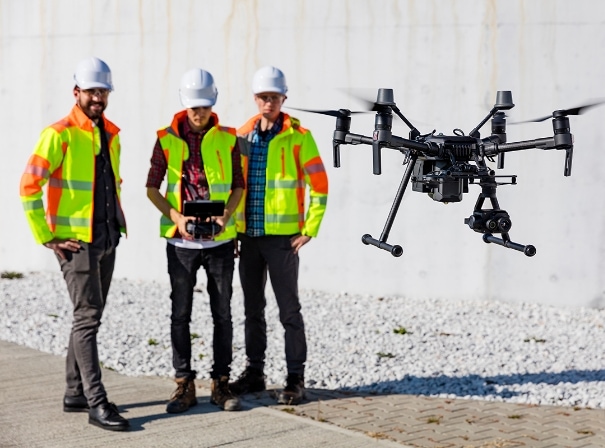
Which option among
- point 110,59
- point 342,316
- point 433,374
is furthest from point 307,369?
point 110,59

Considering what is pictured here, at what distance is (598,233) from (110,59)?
16.0 ft

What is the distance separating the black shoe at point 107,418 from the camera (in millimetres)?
5801

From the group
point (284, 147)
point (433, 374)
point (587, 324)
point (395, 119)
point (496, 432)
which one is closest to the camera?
point (395, 119)

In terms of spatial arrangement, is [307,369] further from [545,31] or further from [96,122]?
[545,31]

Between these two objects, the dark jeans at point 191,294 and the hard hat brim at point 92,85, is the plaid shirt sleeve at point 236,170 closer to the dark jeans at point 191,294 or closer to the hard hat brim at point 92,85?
the dark jeans at point 191,294

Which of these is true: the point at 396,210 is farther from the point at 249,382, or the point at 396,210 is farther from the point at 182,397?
the point at 249,382

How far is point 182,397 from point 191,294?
605mm

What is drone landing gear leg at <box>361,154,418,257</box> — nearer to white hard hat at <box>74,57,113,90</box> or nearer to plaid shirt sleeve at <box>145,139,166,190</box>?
white hard hat at <box>74,57,113,90</box>

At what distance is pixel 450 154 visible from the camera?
7.62 feet

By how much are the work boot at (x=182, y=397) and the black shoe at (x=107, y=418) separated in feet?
1.25

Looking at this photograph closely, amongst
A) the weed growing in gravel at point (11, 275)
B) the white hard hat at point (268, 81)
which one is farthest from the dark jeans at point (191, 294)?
the weed growing in gravel at point (11, 275)

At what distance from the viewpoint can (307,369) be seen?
7.27 metres

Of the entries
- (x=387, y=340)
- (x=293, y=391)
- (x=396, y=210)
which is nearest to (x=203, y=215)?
(x=293, y=391)

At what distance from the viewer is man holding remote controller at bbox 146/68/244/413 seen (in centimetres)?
605
